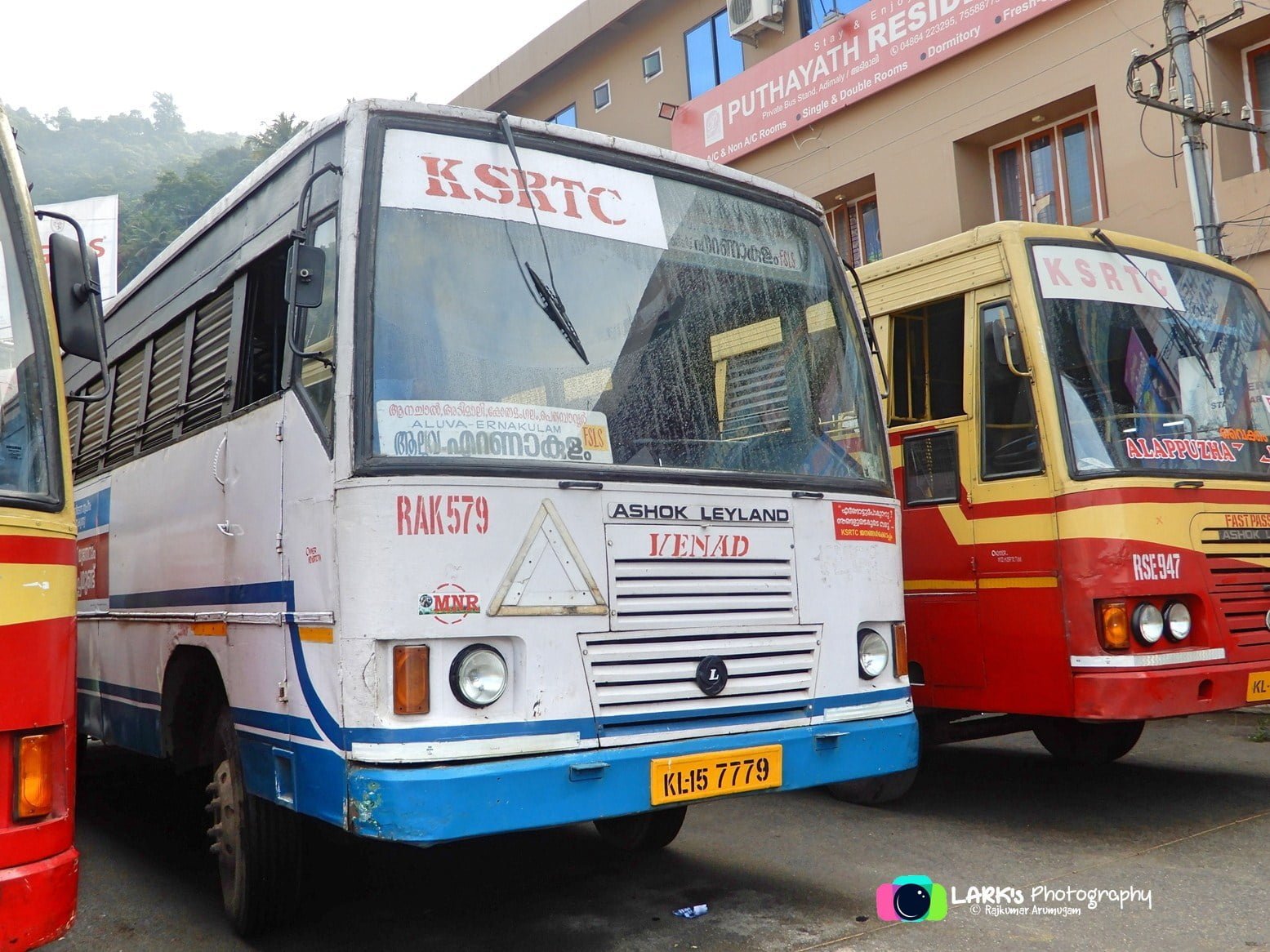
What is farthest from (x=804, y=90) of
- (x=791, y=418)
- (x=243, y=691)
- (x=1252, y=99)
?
(x=243, y=691)

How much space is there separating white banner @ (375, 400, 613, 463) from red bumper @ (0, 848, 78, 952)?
4.95 feet

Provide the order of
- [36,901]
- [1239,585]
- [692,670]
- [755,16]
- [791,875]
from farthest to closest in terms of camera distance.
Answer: [755,16]
[1239,585]
[791,875]
[692,670]
[36,901]

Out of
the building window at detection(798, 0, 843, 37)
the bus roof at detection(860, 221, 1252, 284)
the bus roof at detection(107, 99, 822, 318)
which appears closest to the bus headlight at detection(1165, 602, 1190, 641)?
the bus roof at detection(860, 221, 1252, 284)

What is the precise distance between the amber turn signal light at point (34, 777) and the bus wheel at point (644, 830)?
290 cm

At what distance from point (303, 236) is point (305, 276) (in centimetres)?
25

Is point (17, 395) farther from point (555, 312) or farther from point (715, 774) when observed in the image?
point (715, 774)

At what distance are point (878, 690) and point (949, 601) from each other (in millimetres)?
1828

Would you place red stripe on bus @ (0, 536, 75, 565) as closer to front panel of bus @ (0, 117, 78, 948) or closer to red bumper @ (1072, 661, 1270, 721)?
front panel of bus @ (0, 117, 78, 948)

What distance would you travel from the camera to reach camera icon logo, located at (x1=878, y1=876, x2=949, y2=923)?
4.68 meters

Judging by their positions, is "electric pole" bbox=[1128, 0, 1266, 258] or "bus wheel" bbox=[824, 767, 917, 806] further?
"electric pole" bbox=[1128, 0, 1266, 258]

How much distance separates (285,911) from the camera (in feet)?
15.0

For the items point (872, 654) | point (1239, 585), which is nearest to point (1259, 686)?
point (1239, 585)

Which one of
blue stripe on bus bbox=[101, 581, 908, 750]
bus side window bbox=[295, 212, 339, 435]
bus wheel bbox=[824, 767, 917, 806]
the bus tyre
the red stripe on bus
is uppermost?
bus side window bbox=[295, 212, 339, 435]

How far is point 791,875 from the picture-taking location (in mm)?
5324
